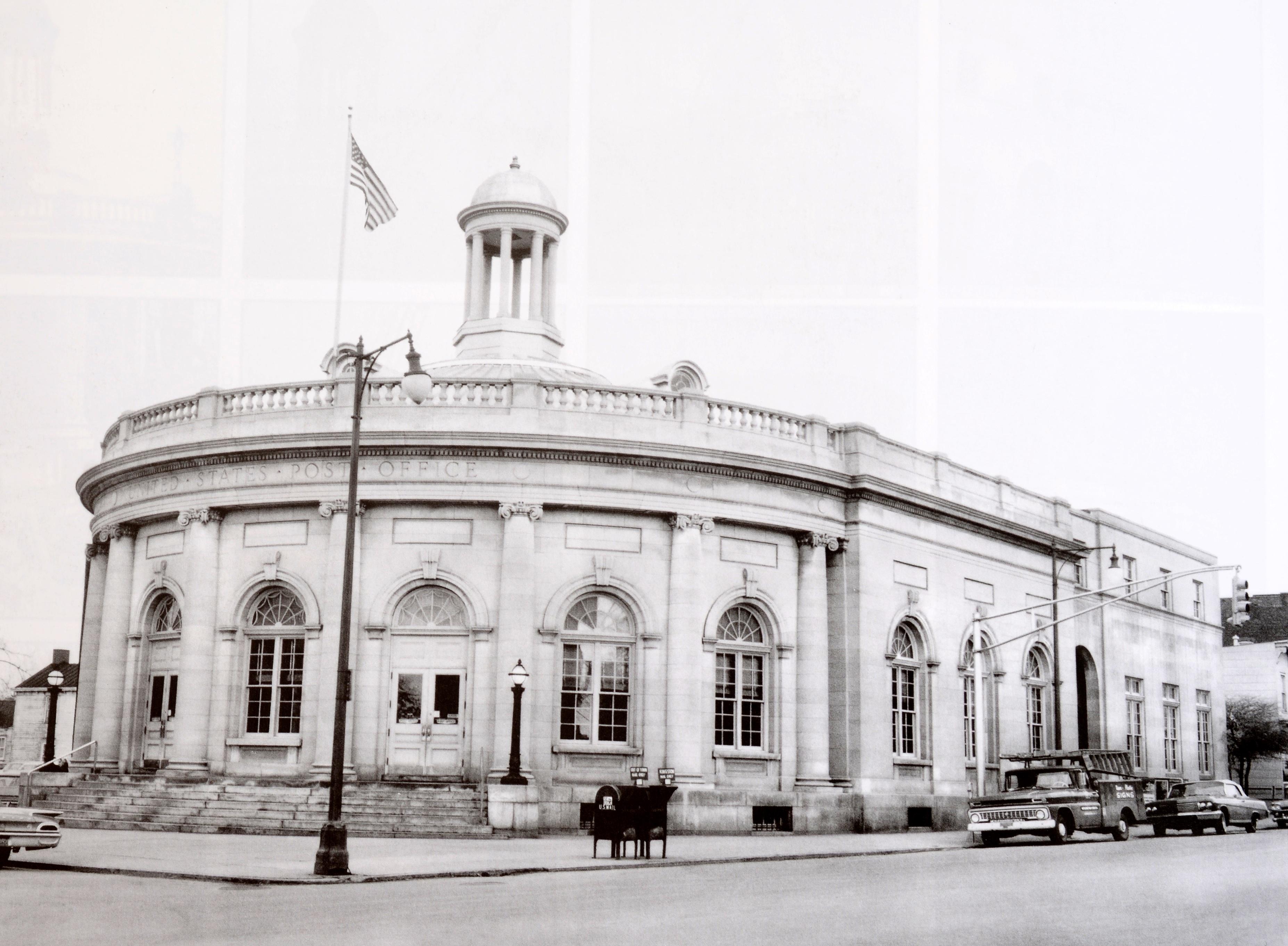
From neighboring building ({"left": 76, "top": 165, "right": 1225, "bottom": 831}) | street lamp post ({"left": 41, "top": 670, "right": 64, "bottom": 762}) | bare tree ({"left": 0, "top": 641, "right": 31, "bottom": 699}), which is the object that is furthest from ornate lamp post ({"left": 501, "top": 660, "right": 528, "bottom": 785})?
street lamp post ({"left": 41, "top": 670, "right": 64, "bottom": 762})

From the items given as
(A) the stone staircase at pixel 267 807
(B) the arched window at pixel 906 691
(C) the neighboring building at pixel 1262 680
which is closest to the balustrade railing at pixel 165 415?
(A) the stone staircase at pixel 267 807

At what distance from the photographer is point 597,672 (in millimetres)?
32500

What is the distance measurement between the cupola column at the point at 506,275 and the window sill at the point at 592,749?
1519 cm

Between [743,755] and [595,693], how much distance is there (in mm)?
4109

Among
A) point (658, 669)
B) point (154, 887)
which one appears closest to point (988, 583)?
point (658, 669)

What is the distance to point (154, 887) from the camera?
17.6 metres

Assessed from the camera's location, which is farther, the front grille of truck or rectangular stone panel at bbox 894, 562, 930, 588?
rectangular stone panel at bbox 894, 562, 930, 588

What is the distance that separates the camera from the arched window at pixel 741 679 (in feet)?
111

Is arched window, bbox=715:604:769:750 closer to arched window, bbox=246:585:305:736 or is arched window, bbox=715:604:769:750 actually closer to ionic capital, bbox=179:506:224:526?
arched window, bbox=246:585:305:736

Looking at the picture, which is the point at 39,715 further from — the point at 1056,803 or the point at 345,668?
the point at 1056,803

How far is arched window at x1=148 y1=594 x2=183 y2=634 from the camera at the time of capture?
34.5 m

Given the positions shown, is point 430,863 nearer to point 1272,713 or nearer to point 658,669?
point 658,669

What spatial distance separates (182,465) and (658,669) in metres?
12.5

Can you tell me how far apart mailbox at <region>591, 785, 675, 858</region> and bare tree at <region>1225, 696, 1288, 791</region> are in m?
52.5
